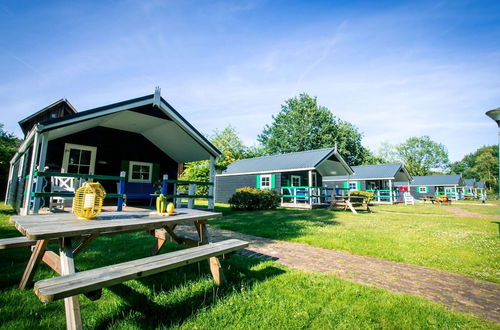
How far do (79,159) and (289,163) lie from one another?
13951 mm

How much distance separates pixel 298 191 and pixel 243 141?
799 inches

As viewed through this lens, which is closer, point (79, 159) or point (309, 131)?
point (79, 159)

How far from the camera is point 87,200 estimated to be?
2607 millimetres

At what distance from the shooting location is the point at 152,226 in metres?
2.64

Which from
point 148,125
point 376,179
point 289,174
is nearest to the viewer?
point 148,125

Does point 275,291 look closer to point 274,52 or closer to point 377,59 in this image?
point 274,52

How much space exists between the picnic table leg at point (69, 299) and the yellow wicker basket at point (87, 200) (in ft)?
1.80

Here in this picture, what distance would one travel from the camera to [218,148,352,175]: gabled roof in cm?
1681

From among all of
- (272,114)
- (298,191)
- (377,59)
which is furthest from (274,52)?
(272,114)

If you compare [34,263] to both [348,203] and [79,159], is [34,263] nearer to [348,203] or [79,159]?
[79,159]

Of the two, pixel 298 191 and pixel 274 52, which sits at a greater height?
pixel 274 52

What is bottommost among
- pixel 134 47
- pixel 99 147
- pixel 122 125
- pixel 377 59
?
pixel 99 147

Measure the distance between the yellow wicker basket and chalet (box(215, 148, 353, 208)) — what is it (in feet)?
48.3

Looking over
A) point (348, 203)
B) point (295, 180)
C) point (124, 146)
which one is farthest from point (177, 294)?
point (295, 180)
